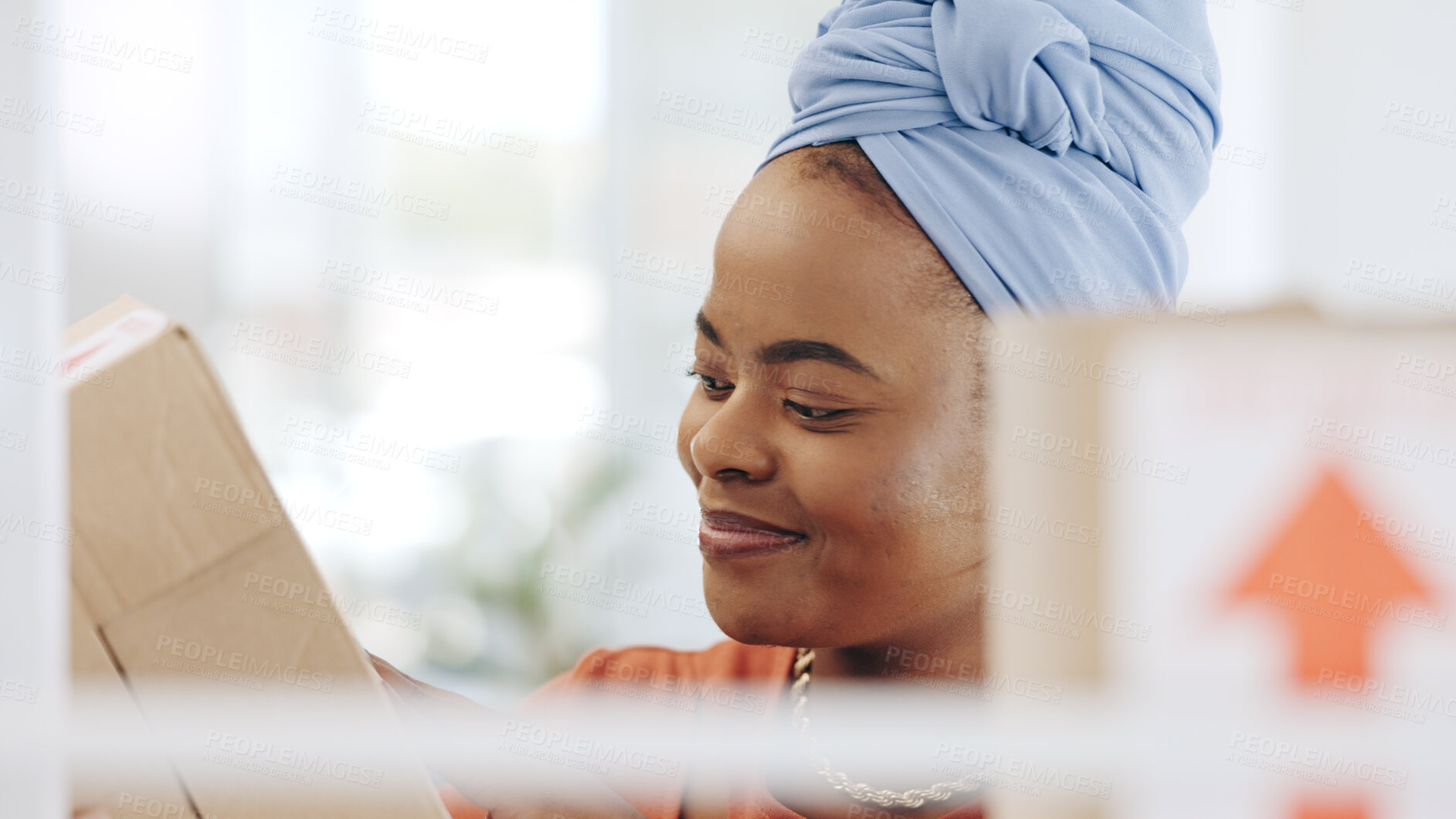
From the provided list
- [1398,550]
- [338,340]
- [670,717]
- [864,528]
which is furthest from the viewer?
[338,340]

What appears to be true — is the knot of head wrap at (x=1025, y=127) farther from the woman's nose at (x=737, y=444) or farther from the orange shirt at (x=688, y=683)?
the orange shirt at (x=688, y=683)

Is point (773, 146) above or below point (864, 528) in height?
above

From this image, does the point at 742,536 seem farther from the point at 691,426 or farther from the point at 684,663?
the point at 684,663

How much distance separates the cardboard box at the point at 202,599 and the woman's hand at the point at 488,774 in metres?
0.10

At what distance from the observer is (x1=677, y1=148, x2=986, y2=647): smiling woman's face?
533mm

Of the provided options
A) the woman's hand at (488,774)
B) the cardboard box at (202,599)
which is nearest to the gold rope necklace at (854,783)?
the woman's hand at (488,774)

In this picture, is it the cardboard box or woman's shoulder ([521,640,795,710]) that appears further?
woman's shoulder ([521,640,795,710])

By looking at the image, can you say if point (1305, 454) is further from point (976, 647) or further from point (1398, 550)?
point (976, 647)

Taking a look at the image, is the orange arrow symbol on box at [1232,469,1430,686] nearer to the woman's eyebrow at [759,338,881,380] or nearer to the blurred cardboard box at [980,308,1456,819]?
the blurred cardboard box at [980,308,1456,819]

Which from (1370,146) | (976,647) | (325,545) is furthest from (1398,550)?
(325,545)

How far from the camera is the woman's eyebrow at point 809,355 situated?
533 millimetres

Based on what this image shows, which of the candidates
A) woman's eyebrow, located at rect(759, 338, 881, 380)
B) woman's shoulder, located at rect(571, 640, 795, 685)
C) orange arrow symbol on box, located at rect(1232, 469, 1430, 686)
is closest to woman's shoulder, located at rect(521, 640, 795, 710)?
woman's shoulder, located at rect(571, 640, 795, 685)

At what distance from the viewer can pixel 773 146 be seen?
578mm

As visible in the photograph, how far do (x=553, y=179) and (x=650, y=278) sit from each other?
0.20 m
